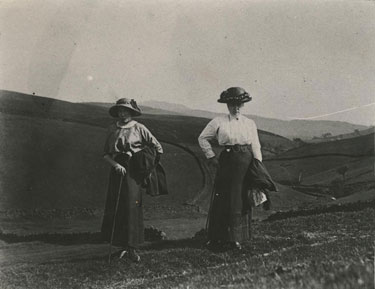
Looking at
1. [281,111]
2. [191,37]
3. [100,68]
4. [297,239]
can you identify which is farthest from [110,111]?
[297,239]

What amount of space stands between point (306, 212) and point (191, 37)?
8.99 ft

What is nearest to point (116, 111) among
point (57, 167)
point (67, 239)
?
point (57, 167)

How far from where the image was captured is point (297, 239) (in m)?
6.02

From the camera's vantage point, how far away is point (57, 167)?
6879 mm

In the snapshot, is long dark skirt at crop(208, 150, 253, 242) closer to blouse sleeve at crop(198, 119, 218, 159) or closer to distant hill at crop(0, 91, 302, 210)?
blouse sleeve at crop(198, 119, 218, 159)

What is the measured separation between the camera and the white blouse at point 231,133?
610 centimetres

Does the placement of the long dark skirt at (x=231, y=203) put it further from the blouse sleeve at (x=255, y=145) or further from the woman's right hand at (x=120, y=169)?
the woman's right hand at (x=120, y=169)

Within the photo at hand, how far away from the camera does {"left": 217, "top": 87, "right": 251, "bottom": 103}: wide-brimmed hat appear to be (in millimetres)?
6258

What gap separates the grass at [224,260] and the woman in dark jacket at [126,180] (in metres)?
0.27

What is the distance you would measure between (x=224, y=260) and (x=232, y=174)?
0.99 m

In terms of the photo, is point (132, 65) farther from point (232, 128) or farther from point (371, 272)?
point (371, 272)

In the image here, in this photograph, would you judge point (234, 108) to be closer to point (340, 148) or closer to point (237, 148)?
point (237, 148)

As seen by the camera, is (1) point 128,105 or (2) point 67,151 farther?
(2) point 67,151

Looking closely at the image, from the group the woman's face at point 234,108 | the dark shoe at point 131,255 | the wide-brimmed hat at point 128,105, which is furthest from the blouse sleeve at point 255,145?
the dark shoe at point 131,255
